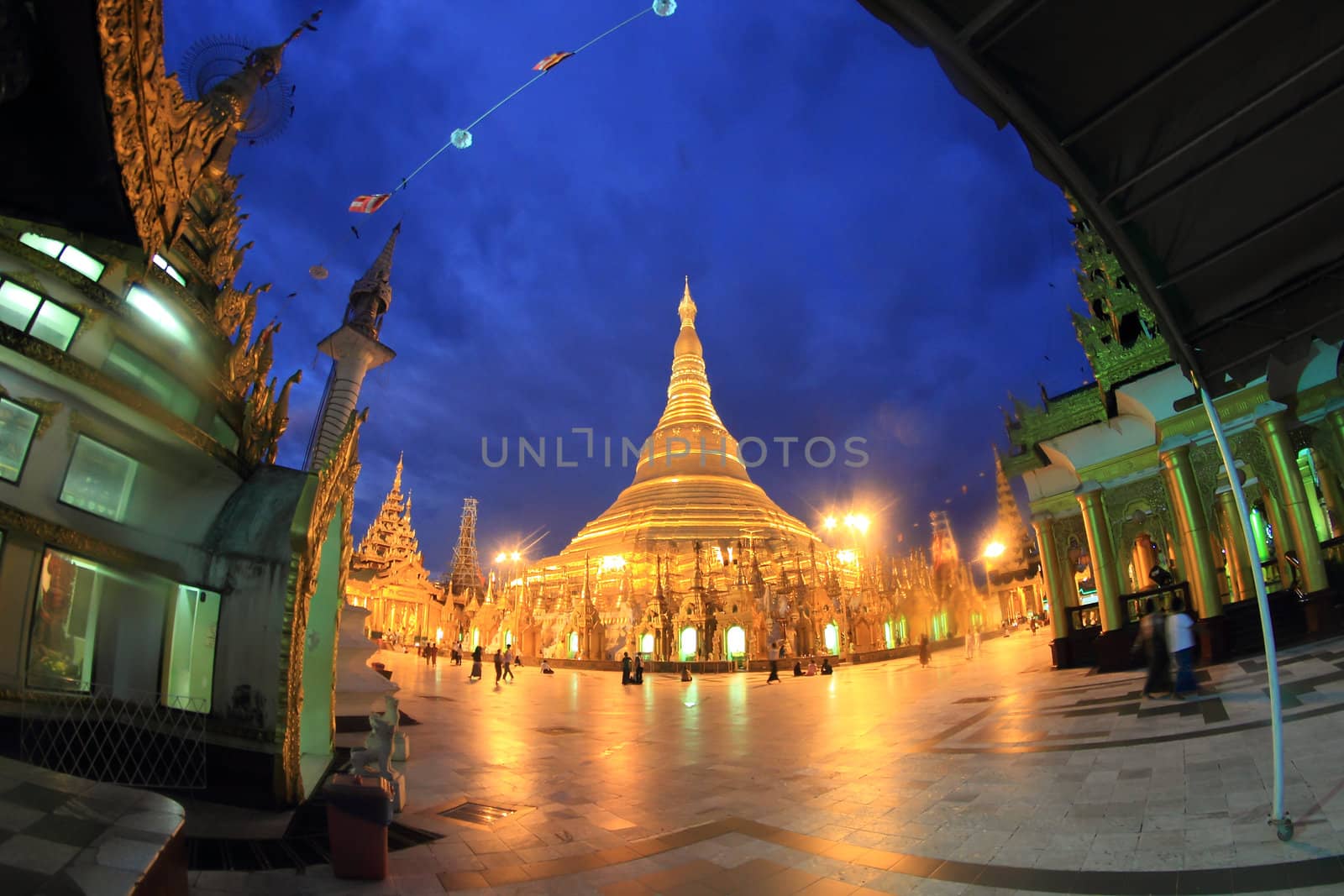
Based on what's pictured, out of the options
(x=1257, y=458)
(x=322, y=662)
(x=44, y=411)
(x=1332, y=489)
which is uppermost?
(x=1257, y=458)

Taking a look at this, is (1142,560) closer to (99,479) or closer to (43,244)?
(99,479)

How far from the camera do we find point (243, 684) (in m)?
6.71

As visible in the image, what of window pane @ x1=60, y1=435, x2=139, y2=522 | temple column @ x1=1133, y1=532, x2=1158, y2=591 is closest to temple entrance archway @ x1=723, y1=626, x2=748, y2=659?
temple column @ x1=1133, y1=532, x2=1158, y2=591

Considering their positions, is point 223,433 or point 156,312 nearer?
point 156,312

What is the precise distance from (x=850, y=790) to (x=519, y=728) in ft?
25.4

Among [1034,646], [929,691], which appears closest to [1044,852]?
[929,691]

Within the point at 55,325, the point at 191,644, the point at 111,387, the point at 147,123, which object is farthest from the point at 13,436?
the point at 147,123

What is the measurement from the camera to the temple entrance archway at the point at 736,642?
1350 inches

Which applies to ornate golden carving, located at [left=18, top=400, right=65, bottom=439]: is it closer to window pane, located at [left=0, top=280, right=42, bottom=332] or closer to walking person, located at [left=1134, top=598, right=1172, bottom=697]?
window pane, located at [left=0, top=280, right=42, bottom=332]

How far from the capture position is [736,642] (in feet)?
113

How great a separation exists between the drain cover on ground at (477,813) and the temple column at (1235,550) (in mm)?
15642

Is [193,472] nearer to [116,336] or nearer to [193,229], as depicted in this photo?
[116,336]

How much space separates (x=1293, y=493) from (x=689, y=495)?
37.7m

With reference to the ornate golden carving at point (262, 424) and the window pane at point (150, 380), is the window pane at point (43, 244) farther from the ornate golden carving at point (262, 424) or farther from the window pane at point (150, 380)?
the ornate golden carving at point (262, 424)
